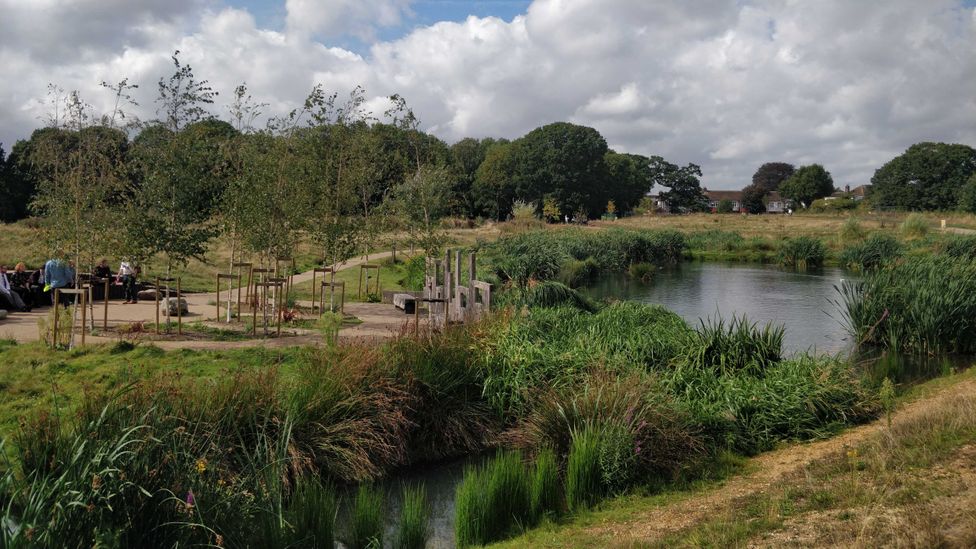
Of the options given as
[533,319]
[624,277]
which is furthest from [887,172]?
[533,319]

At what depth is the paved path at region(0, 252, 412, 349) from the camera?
45.3ft

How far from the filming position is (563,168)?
76875 millimetres

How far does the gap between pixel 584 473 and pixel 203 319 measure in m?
11.8

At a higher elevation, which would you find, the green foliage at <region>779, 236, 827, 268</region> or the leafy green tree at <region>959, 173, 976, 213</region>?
the leafy green tree at <region>959, 173, 976, 213</region>

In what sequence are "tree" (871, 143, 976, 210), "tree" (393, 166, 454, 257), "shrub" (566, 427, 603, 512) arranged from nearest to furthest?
"shrub" (566, 427, 603, 512) → "tree" (393, 166, 454, 257) → "tree" (871, 143, 976, 210)

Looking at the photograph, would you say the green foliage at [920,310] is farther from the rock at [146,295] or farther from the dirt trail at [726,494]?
the rock at [146,295]

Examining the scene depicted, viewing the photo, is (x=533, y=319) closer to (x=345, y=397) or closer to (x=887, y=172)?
(x=345, y=397)

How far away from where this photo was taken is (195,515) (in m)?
5.39

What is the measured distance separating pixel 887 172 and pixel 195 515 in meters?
104

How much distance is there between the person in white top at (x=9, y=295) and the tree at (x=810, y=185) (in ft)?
346

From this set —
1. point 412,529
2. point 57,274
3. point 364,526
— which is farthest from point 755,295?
point 364,526

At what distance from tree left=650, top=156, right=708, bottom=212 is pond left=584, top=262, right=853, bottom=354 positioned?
78.4m

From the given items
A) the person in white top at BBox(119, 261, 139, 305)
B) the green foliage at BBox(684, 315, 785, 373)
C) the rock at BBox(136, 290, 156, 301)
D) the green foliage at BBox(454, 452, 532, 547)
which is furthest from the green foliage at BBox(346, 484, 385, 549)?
the rock at BBox(136, 290, 156, 301)

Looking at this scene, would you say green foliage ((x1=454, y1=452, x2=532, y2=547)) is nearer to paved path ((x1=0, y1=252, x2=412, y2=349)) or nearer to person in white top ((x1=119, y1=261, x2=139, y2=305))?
paved path ((x1=0, y1=252, x2=412, y2=349))
